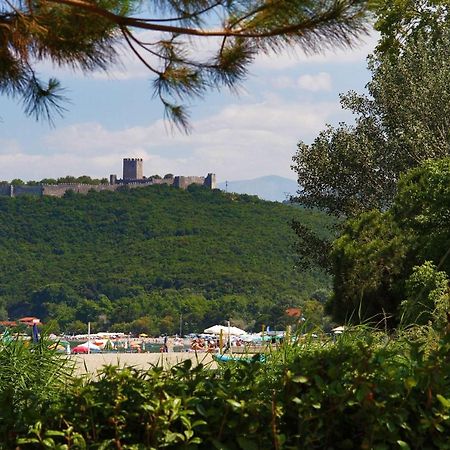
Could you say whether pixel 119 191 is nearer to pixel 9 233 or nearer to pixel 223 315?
pixel 9 233

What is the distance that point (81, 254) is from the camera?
80438mm

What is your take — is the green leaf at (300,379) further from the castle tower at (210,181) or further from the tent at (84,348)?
the castle tower at (210,181)

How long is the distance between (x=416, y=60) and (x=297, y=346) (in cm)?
1804

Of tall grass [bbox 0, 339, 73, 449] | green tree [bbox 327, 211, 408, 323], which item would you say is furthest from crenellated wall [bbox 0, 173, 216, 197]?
tall grass [bbox 0, 339, 73, 449]

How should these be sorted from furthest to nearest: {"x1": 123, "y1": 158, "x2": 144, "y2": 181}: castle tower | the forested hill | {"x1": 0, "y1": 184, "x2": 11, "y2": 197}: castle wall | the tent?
{"x1": 123, "y1": 158, "x2": 144, "y2": 181}: castle tower → {"x1": 0, "y1": 184, "x2": 11, "y2": 197}: castle wall → the forested hill → the tent

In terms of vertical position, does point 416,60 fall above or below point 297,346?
above

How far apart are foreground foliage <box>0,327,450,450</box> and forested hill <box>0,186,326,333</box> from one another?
2588 inches

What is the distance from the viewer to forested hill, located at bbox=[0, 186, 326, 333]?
239ft

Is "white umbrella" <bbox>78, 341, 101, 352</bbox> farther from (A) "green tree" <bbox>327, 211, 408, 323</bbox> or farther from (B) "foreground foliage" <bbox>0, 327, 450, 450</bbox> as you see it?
(B) "foreground foliage" <bbox>0, 327, 450, 450</bbox>

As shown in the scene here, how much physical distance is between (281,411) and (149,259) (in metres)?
77.7

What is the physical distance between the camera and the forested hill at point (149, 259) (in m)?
72.9

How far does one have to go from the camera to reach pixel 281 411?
2.99m

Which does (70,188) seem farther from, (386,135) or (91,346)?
(386,135)

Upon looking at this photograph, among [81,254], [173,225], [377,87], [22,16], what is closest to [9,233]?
[81,254]
